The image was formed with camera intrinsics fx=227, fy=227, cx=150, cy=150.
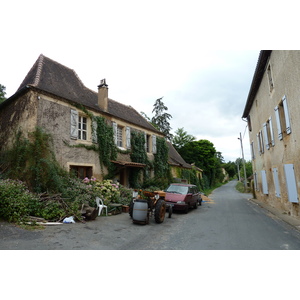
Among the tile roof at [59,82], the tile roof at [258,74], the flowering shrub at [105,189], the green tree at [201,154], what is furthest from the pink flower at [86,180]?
the green tree at [201,154]

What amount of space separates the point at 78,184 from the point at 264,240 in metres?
7.67

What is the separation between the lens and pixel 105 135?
1344 cm

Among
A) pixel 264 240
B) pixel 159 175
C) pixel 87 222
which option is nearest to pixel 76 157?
pixel 87 222

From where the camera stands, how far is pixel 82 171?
12.3 m

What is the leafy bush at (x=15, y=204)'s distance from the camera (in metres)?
7.18

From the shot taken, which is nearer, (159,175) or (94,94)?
(94,94)

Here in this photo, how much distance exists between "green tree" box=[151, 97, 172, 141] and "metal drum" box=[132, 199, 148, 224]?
110 ft

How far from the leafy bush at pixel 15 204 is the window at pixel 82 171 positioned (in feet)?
12.3

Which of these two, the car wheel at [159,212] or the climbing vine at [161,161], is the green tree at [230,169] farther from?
the car wheel at [159,212]

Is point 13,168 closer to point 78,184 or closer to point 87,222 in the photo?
point 78,184

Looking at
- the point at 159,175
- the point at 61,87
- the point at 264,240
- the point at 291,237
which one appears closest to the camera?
the point at 264,240

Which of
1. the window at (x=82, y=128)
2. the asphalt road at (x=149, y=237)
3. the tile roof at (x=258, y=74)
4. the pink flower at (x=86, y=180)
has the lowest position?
the asphalt road at (x=149, y=237)

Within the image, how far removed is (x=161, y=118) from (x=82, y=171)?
31185 mm

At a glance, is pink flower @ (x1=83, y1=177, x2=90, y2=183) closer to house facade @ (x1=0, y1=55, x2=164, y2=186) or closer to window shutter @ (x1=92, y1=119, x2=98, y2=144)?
house facade @ (x1=0, y1=55, x2=164, y2=186)
